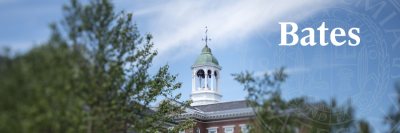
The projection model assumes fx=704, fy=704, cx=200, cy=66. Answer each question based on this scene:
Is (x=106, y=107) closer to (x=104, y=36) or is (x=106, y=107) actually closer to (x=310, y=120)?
(x=104, y=36)

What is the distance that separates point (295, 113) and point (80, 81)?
1346 cm

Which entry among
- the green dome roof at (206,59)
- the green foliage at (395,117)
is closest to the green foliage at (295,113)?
the green foliage at (395,117)

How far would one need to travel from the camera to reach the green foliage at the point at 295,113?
113ft

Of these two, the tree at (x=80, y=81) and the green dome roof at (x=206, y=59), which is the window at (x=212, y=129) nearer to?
the green dome roof at (x=206, y=59)

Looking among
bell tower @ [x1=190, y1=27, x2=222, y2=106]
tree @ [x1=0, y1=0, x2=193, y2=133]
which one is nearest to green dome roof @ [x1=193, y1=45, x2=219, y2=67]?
bell tower @ [x1=190, y1=27, x2=222, y2=106]

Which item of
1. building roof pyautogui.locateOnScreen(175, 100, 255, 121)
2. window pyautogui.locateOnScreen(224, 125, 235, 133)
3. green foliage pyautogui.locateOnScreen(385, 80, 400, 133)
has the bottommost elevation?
green foliage pyautogui.locateOnScreen(385, 80, 400, 133)

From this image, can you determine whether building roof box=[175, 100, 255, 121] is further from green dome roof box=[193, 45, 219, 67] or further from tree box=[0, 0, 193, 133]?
tree box=[0, 0, 193, 133]

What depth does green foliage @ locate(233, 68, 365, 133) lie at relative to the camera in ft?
113

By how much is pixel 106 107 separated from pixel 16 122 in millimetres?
6910

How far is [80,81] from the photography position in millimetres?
24094

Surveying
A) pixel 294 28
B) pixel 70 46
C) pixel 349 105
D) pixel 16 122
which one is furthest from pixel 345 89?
pixel 16 122

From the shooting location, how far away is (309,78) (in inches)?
1389

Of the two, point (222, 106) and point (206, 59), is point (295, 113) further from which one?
point (206, 59)

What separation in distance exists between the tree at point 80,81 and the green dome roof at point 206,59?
5477cm
